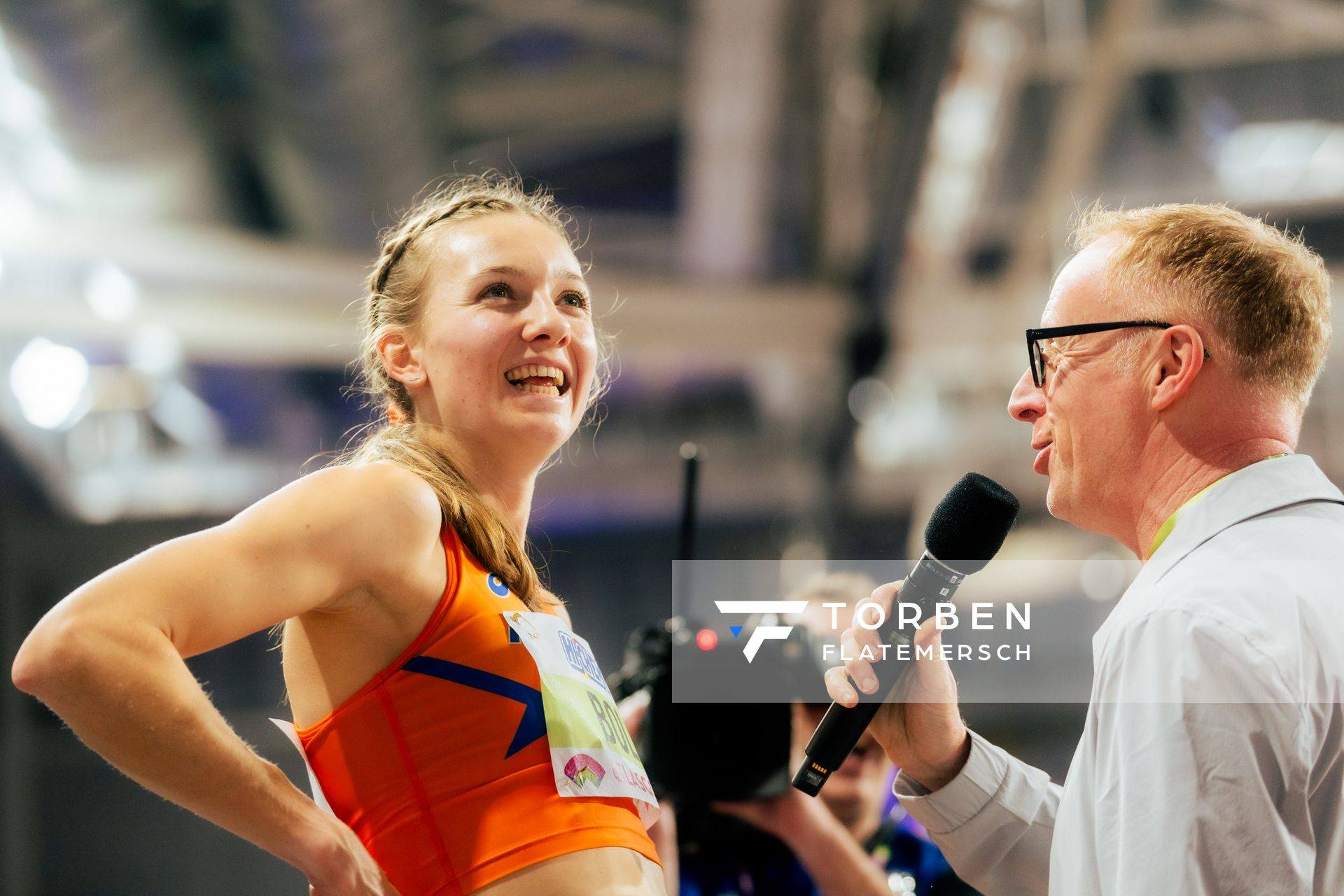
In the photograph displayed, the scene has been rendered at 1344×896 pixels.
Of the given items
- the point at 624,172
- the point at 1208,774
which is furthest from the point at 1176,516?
the point at 624,172

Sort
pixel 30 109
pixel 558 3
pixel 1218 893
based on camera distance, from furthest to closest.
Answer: pixel 558 3 < pixel 30 109 < pixel 1218 893

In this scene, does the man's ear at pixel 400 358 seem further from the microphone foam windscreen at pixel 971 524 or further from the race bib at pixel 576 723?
the microphone foam windscreen at pixel 971 524

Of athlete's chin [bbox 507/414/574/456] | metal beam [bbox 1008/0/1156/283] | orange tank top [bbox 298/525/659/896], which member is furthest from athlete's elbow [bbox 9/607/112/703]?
metal beam [bbox 1008/0/1156/283]

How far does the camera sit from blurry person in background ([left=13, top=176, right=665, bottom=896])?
0.96 m

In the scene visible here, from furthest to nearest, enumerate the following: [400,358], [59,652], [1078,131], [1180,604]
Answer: [1078,131], [400,358], [1180,604], [59,652]

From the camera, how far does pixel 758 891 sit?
214cm

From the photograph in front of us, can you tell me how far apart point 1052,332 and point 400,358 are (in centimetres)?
80

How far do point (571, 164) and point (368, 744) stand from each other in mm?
5469

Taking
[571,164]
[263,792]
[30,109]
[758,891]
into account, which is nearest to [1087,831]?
[263,792]

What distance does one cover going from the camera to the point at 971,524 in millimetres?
1337

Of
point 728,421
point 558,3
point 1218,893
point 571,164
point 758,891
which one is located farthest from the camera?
point 728,421

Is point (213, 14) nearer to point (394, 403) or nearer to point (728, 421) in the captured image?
point (394, 403)

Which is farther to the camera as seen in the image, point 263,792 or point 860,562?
point 860,562

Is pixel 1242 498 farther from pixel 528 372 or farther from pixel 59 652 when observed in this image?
pixel 59 652
